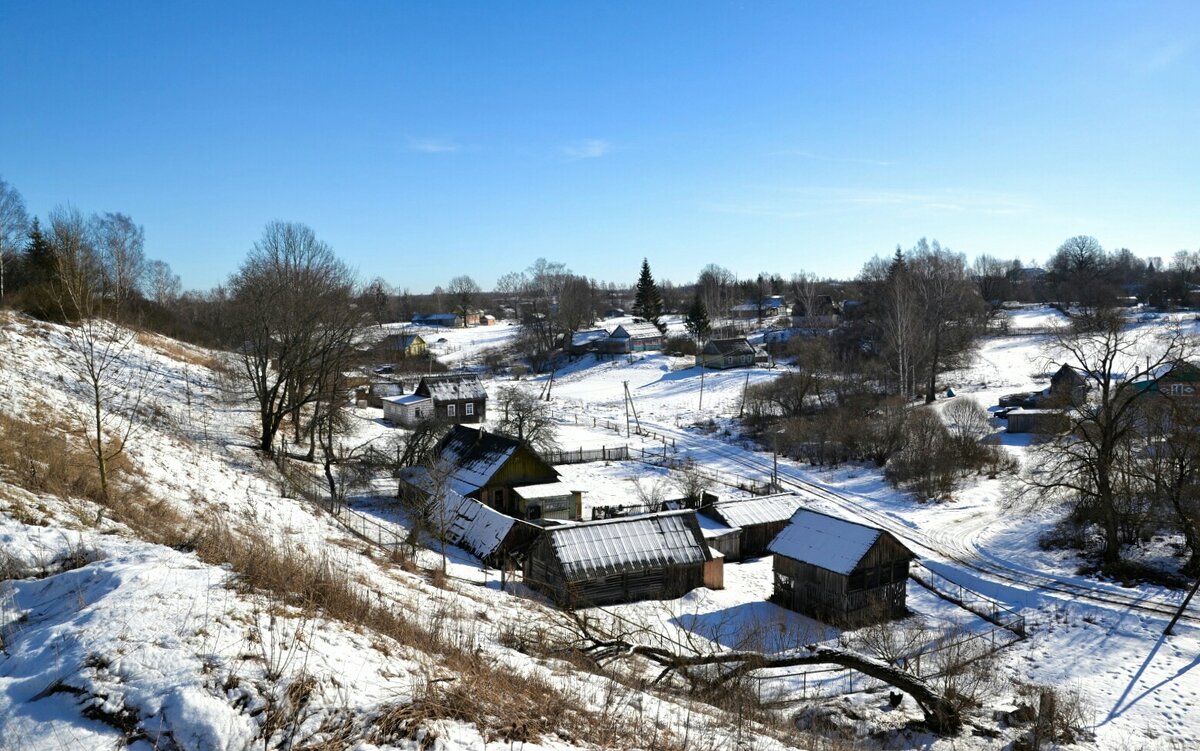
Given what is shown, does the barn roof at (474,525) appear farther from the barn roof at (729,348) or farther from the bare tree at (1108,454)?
the barn roof at (729,348)

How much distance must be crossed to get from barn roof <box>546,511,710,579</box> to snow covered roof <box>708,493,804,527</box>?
5.07 m

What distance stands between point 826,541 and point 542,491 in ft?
42.2

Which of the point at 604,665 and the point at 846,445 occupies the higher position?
the point at 604,665

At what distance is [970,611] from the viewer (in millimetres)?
22891

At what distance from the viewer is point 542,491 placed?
1227 inches

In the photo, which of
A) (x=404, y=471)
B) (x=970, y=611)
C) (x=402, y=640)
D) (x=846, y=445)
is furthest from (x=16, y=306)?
(x=846, y=445)

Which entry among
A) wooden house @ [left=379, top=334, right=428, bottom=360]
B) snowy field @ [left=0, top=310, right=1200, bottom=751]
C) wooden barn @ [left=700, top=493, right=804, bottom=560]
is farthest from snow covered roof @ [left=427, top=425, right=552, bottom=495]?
wooden house @ [left=379, top=334, right=428, bottom=360]

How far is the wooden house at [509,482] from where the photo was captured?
101 ft

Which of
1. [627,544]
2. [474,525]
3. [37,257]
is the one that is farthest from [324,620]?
[37,257]

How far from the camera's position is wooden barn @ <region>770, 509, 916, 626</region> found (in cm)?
2202

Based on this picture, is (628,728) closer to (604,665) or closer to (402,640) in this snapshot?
(402,640)

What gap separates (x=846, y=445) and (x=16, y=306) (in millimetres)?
45687

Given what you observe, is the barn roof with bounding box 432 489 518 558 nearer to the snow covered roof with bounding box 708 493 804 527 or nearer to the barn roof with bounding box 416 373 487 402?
the snow covered roof with bounding box 708 493 804 527

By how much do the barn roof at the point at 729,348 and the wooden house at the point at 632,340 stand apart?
1397 centimetres
